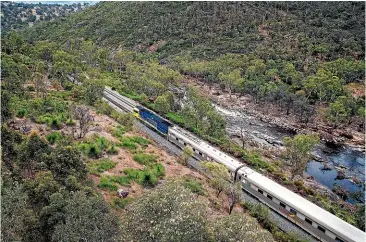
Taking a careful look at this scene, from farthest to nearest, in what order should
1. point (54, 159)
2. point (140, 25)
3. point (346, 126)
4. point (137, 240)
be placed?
point (140, 25), point (346, 126), point (54, 159), point (137, 240)

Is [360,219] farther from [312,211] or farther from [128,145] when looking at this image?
[128,145]

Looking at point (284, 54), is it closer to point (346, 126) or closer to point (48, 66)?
point (346, 126)

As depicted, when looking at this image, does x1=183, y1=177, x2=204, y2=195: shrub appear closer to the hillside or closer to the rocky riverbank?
the hillside

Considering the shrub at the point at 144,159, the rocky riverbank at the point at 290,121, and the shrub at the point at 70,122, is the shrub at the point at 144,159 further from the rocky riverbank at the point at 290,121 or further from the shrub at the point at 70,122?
the rocky riverbank at the point at 290,121

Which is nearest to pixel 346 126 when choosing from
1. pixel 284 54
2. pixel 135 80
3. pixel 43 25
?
pixel 284 54

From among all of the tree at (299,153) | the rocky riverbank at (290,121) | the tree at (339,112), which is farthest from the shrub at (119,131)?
the tree at (339,112)

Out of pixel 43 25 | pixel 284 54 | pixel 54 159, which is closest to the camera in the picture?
pixel 54 159

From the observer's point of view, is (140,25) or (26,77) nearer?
(26,77)
